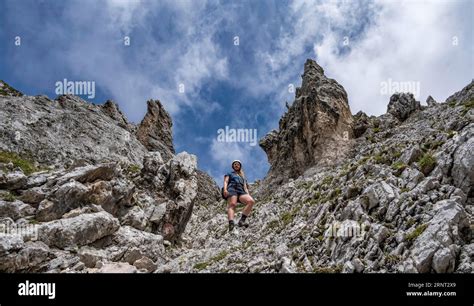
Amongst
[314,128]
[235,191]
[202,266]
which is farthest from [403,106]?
[202,266]

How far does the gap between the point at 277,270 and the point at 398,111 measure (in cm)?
4294

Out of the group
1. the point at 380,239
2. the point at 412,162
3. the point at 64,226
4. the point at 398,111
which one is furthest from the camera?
Result: the point at 398,111

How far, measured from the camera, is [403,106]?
4728cm

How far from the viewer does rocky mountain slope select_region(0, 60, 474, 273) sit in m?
10.8

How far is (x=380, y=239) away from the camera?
34.9ft

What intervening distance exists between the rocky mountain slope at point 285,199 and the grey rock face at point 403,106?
163 mm

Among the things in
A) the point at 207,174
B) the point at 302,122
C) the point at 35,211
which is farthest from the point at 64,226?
the point at 207,174

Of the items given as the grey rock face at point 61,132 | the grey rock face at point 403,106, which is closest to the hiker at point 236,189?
the grey rock face at point 403,106

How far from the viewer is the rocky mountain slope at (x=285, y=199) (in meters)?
10.8

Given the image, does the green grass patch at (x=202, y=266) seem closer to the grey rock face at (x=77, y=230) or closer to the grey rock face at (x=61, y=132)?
the grey rock face at (x=77, y=230)

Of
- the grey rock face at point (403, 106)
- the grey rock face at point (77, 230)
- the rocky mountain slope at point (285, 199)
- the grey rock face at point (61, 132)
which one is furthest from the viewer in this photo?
the grey rock face at point (61, 132)

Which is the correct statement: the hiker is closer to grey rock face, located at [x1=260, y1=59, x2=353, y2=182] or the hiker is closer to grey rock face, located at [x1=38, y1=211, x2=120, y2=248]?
grey rock face, located at [x1=38, y1=211, x2=120, y2=248]

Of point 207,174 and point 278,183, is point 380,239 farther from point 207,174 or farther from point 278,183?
point 207,174

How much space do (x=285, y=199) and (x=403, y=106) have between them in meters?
27.0
